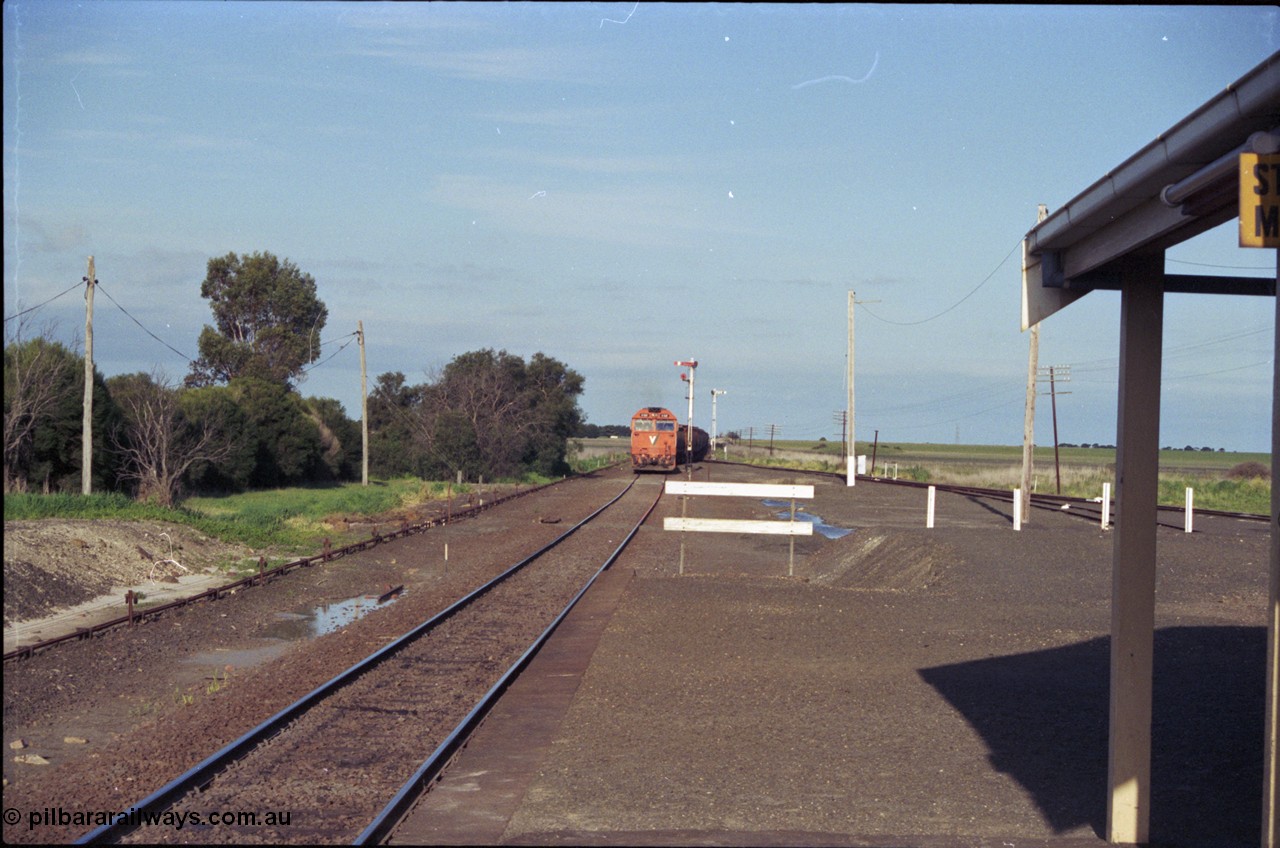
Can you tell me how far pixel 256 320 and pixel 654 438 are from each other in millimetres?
33700

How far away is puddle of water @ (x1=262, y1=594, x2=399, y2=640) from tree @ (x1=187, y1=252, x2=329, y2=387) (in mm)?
59034

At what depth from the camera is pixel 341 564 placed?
21250mm

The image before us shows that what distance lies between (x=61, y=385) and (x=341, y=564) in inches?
618

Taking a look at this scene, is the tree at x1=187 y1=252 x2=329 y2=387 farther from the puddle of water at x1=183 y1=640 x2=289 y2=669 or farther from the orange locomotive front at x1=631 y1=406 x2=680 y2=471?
the puddle of water at x1=183 y1=640 x2=289 y2=669

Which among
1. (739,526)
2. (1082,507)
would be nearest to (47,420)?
(739,526)

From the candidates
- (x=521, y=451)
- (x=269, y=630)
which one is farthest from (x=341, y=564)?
(x=521, y=451)

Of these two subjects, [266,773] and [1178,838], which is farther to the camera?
[266,773]

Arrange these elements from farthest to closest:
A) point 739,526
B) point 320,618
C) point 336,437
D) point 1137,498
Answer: point 336,437
point 739,526
point 320,618
point 1137,498

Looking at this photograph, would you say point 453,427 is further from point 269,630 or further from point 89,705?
point 89,705

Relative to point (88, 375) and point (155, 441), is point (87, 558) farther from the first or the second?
point (155, 441)

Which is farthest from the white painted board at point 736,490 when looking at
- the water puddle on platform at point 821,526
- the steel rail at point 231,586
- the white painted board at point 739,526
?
the water puddle on platform at point 821,526

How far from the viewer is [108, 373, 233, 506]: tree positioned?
3459 centimetres

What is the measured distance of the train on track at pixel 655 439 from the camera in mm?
58344

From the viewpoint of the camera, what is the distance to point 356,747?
8.41 meters
